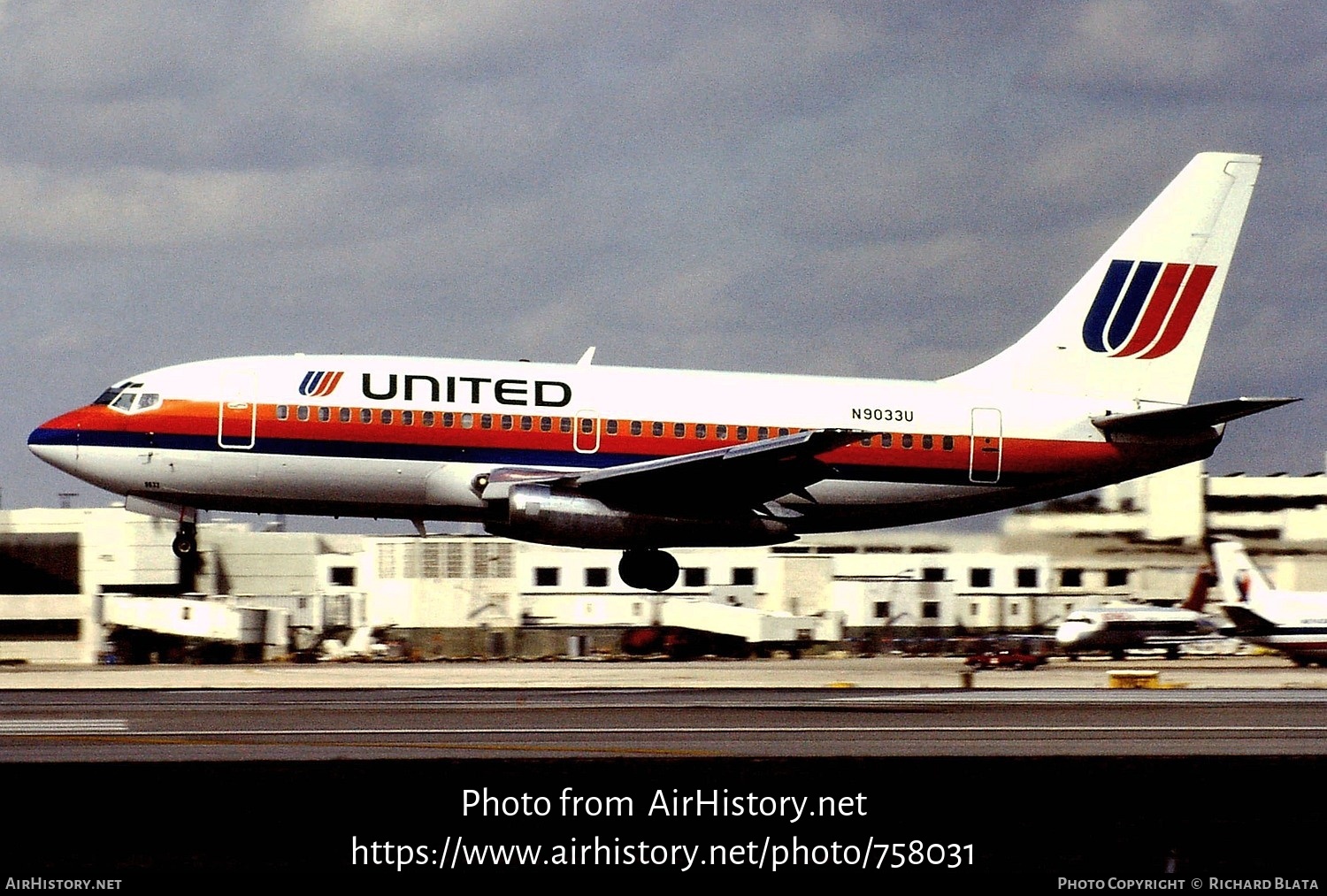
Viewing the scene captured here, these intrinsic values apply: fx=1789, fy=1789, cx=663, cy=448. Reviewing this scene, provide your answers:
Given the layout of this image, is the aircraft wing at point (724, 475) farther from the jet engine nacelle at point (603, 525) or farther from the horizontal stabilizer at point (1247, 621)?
the horizontal stabilizer at point (1247, 621)

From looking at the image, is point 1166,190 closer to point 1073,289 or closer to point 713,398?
point 1073,289

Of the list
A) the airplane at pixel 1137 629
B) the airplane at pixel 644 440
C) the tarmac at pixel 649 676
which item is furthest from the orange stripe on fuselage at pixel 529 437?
the airplane at pixel 1137 629

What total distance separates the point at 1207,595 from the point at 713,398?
31.8 m

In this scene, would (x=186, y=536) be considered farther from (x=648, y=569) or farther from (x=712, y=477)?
(x=712, y=477)

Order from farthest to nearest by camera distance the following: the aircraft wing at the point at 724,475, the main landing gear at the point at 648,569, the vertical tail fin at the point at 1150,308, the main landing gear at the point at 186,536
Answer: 1. the vertical tail fin at the point at 1150,308
2. the main landing gear at the point at 648,569
3. the main landing gear at the point at 186,536
4. the aircraft wing at the point at 724,475

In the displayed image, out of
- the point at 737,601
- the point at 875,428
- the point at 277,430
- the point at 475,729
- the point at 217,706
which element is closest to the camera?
the point at 475,729

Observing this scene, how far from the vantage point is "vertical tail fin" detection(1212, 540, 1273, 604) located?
5472cm

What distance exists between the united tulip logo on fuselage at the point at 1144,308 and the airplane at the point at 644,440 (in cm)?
8

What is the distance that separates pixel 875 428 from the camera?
39.9m

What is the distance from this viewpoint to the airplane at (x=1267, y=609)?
169 feet

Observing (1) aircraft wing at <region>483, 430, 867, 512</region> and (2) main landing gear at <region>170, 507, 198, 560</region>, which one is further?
(2) main landing gear at <region>170, 507, 198, 560</region>

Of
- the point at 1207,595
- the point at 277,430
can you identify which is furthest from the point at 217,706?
the point at 1207,595

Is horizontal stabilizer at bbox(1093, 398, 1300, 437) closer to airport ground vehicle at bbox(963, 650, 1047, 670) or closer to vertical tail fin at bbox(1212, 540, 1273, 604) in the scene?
airport ground vehicle at bbox(963, 650, 1047, 670)

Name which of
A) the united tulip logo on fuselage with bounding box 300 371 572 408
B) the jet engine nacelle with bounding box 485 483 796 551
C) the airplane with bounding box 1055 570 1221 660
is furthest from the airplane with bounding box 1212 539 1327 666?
the united tulip logo on fuselage with bounding box 300 371 572 408
